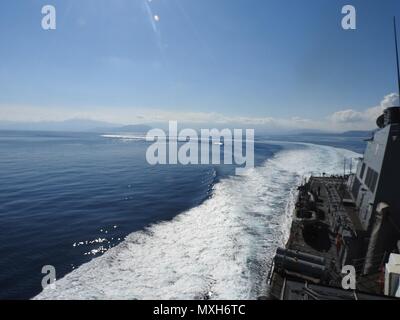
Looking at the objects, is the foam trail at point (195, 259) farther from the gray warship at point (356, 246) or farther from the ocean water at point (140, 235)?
the gray warship at point (356, 246)

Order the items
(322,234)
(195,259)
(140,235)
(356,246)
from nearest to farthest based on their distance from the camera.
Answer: (356,246), (195,259), (322,234), (140,235)

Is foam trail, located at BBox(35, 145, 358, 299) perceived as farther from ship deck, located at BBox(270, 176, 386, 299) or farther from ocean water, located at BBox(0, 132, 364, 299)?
ship deck, located at BBox(270, 176, 386, 299)

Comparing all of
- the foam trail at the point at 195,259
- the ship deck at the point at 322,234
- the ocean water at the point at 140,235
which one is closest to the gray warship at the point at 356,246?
the ship deck at the point at 322,234

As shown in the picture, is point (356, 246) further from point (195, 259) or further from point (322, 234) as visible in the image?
point (195, 259)

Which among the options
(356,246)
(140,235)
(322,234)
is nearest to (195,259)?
(140,235)

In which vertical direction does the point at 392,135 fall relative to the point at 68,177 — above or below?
above
